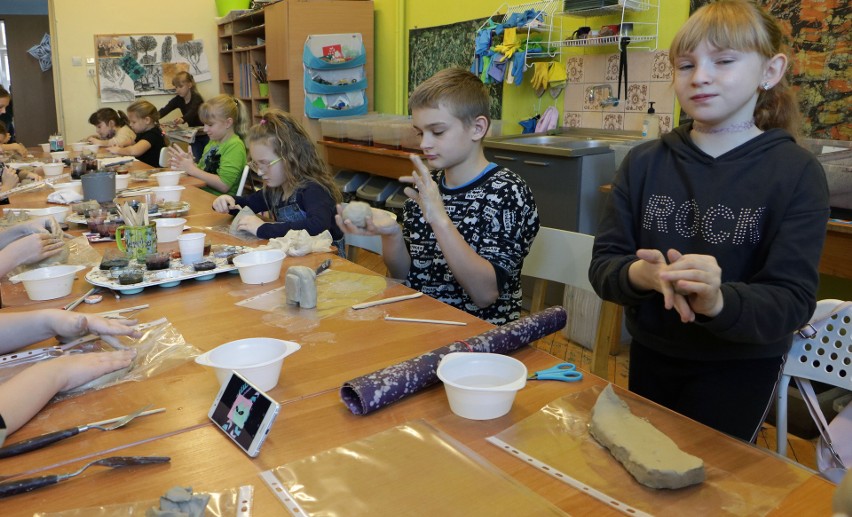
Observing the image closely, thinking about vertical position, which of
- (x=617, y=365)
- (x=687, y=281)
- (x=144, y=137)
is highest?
(x=144, y=137)

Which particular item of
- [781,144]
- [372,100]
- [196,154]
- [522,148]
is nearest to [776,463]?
[781,144]

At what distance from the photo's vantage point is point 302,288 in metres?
1.50

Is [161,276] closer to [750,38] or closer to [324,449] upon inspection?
[324,449]

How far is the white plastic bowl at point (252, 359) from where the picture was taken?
1047 mm

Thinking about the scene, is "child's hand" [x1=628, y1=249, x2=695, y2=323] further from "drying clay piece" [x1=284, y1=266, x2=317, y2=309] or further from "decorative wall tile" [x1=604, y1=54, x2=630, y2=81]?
"decorative wall tile" [x1=604, y1=54, x2=630, y2=81]

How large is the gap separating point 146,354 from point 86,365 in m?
0.14

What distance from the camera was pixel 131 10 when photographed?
7.18 meters

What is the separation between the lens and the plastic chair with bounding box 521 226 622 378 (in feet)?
5.46

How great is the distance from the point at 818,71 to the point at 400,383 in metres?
2.48

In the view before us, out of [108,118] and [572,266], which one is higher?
[108,118]

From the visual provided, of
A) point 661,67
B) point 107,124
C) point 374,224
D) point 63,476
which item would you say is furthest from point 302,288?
point 107,124

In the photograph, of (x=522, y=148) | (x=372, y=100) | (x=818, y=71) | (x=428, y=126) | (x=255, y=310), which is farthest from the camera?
(x=372, y=100)

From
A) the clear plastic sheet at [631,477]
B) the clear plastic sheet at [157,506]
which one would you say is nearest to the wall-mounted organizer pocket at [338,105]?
the clear plastic sheet at [631,477]

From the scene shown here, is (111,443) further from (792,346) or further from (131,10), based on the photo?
(131,10)
